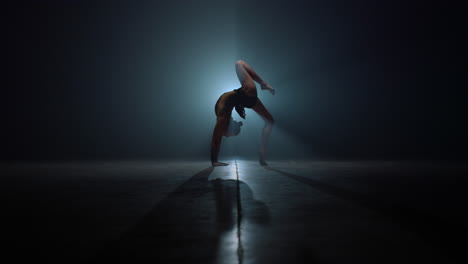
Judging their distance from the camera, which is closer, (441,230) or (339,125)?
(441,230)

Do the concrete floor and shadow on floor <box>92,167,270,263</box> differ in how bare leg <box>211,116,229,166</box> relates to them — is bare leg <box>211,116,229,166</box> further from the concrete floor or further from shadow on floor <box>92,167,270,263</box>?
shadow on floor <box>92,167,270,263</box>

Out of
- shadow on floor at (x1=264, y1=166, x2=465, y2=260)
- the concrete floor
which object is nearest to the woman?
the concrete floor

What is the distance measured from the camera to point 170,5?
6531mm

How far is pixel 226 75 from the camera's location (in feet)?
22.4

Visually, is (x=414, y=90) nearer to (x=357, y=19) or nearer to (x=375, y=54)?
(x=375, y=54)

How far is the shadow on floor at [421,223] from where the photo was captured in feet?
2.46

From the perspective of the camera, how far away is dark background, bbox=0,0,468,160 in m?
6.53

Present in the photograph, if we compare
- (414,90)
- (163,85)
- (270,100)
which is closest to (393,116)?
(414,90)

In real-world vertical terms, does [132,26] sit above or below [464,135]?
above

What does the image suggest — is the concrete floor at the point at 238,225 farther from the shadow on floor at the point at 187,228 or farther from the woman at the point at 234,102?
the woman at the point at 234,102

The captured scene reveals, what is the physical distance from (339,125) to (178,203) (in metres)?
6.00

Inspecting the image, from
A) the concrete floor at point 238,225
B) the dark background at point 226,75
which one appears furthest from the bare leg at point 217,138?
the dark background at point 226,75

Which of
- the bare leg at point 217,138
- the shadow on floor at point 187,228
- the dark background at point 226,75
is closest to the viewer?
the shadow on floor at point 187,228

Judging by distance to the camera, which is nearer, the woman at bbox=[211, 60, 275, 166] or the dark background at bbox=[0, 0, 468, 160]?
the woman at bbox=[211, 60, 275, 166]
